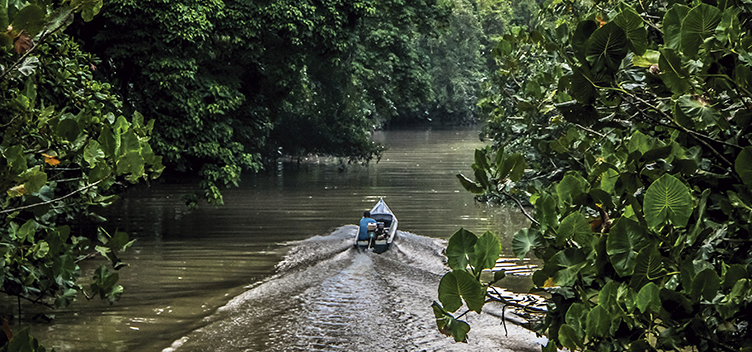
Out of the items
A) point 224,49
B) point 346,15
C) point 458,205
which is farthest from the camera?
point 458,205

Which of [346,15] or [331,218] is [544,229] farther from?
[331,218]

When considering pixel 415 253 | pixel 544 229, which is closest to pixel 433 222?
pixel 415 253

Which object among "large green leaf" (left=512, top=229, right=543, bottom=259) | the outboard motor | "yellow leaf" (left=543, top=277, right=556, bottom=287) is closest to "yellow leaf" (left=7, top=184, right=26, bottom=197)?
"large green leaf" (left=512, top=229, right=543, bottom=259)

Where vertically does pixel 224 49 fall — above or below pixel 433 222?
above

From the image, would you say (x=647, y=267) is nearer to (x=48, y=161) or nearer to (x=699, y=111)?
Result: (x=699, y=111)

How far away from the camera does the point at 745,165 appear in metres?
2.84

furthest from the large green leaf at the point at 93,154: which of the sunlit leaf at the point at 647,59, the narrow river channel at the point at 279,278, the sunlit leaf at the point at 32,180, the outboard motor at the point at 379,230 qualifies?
the outboard motor at the point at 379,230

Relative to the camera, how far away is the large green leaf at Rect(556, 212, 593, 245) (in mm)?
3337

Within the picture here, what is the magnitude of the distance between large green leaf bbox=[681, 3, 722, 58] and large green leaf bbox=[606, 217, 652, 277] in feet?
2.29

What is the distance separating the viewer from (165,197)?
23.0 m

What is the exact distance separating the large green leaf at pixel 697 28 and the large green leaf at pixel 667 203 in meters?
0.54

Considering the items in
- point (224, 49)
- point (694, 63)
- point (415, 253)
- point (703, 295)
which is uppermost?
point (224, 49)

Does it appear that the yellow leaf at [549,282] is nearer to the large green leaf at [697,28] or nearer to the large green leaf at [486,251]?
the large green leaf at [486,251]

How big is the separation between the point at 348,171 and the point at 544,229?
1101 inches
